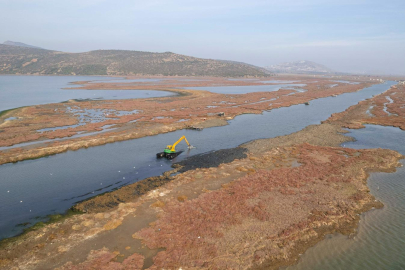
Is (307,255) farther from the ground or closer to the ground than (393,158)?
closer to the ground

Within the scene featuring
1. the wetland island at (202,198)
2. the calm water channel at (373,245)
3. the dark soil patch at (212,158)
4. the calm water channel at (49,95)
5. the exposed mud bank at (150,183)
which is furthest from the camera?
the calm water channel at (49,95)

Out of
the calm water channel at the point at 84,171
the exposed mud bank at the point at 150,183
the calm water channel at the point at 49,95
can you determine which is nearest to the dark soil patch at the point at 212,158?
the exposed mud bank at the point at 150,183

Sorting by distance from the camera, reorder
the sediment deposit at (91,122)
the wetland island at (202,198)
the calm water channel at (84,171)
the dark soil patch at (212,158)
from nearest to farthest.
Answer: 1. the wetland island at (202,198)
2. the calm water channel at (84,171)
3. the dark soil patch at (212,158)
4. the sediment deposit at (91,122)

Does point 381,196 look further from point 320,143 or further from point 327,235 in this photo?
point 320,143

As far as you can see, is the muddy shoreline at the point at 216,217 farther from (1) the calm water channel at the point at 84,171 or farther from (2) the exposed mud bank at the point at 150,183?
(1) the calm water channel at the point at 84,171

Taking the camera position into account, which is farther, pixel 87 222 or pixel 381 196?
pixel 381 196

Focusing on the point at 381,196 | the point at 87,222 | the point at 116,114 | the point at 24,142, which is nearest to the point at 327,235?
the point at 381,196

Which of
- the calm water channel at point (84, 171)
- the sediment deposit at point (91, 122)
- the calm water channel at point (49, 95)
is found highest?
the calm water channel at point (49, 95)

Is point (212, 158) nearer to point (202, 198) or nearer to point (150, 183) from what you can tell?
point (150, 183)

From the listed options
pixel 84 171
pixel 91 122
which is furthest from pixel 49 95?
pixel 84 171
